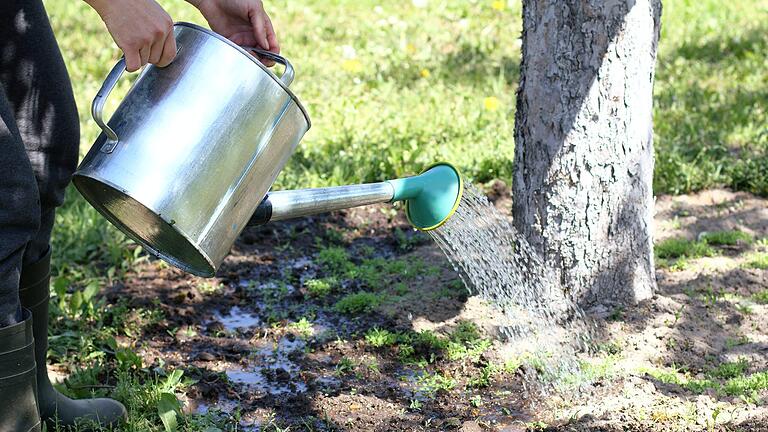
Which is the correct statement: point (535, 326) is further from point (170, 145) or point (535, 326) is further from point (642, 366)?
point (170, 145)

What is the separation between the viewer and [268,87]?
2.01 meters

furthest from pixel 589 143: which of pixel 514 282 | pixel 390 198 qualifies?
pixel 390 198

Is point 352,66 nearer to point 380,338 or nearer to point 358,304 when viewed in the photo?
point 358,304

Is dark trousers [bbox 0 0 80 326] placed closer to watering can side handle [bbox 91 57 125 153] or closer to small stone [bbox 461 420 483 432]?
watering can side handle [bbox 91 57 125 153]

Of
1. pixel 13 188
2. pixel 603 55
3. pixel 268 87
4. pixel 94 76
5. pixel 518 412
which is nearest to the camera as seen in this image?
pixel 13 188

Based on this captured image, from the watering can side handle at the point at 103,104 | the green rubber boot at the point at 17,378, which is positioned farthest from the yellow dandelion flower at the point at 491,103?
the green rubber boot at the point at 17,378

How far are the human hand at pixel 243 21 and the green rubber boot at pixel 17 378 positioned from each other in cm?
82

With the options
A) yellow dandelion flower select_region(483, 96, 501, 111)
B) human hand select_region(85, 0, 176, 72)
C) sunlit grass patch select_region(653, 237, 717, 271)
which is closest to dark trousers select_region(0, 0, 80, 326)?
human hand select_region(85, 0, 176, 72)

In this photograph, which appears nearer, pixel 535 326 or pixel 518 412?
pixel 518 412

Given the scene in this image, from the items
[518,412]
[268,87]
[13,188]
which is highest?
[268,87]

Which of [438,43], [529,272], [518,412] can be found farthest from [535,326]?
[438,43]

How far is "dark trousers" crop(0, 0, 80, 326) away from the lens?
1860 millimetres

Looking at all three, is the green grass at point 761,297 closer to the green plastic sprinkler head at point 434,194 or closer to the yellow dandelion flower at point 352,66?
the green plastic sprinkler head at point 434,194

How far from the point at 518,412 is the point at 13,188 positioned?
1.43 m
